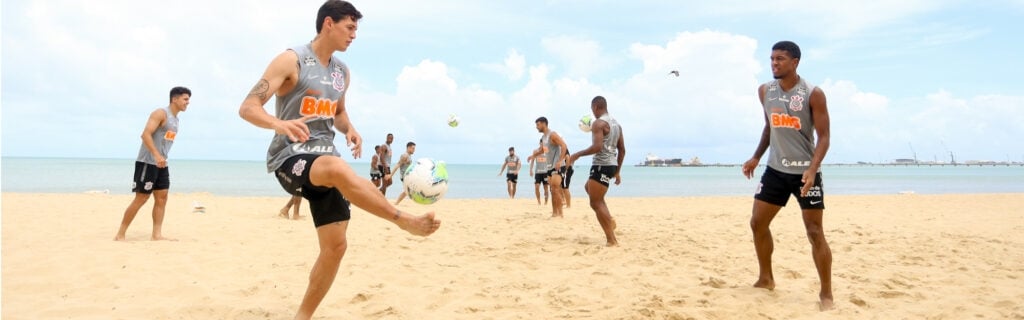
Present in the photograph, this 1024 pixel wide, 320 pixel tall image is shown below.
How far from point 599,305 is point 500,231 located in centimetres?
478

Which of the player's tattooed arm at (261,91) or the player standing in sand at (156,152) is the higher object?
the player's tattooed arm at (261,91)

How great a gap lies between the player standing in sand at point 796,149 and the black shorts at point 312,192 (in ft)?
10.7

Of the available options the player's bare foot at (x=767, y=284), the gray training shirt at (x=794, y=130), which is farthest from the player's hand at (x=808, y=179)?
the player's bare foot at (x=767, y=284)

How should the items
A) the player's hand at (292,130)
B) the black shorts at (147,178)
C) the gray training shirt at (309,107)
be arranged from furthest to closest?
the black shorts at (147,178)
the gray training shirt at (309,107)
the player's hand at (292,130)

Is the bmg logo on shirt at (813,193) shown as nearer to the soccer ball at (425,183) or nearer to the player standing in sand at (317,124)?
the soccer ball at (425,183)

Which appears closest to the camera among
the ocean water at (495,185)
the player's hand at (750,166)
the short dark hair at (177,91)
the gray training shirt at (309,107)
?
the gray training shirt at (309,107)

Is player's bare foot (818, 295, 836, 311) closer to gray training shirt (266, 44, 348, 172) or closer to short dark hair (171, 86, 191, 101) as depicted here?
gray training shirt (266, 44, 348, 172)

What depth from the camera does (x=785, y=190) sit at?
4.53m

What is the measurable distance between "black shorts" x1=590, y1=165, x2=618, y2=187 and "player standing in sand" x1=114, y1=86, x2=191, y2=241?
16.9ft

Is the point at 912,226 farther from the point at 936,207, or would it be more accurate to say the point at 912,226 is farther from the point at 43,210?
the point at 43,210

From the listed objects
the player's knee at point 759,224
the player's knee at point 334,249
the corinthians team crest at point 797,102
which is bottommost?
the player's knee at point 334,249

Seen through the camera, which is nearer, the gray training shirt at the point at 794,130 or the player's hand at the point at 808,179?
the player's hand at the point at 808,179

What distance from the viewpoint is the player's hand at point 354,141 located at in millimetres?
3797

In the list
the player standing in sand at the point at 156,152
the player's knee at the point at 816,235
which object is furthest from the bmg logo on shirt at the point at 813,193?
the player standing in sand at the point at 156,152
